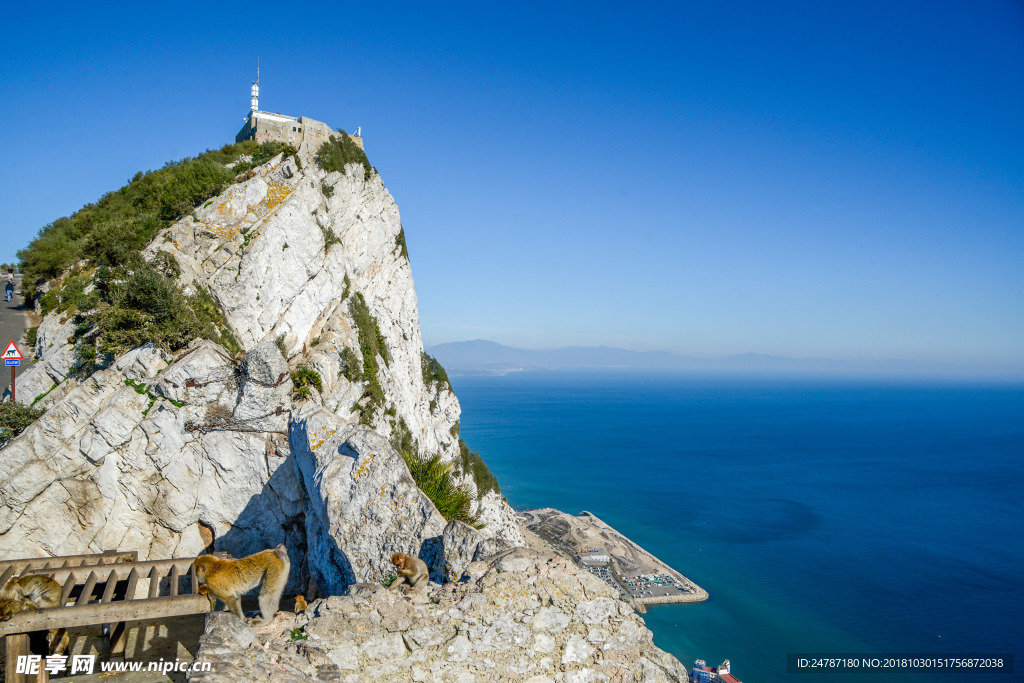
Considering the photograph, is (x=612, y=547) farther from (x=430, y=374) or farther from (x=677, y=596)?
(x=430, y=374)

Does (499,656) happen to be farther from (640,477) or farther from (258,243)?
(640,477)

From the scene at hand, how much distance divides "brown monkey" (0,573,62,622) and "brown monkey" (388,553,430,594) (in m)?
3.48

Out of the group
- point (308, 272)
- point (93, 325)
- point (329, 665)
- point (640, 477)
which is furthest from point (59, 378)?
point (640, 477)

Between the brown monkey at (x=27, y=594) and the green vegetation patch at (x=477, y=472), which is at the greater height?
the brown monkey at (x=27, y=594)

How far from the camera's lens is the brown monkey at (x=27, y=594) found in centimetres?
491

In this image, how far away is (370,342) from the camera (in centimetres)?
1725

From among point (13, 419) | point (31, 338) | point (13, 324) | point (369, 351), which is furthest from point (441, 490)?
point (13, 324)

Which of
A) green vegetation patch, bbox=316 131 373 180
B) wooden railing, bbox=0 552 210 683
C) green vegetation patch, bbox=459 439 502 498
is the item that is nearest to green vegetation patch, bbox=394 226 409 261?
green vegetation patch, bbox=316 131 373 180

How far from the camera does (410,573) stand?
482cm

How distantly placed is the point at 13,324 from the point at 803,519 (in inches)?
2458

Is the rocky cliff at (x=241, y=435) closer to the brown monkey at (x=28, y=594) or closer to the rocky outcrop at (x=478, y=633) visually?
the rocky outcrop at (x=478, y=633)

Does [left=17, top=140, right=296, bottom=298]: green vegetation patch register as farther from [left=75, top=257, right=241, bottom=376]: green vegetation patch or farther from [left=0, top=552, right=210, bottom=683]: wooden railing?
[left=0, top=552, right=210, bottom=683]: wooden railing

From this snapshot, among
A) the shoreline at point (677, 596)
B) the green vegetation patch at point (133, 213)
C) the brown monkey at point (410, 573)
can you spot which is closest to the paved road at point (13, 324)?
the green vegetation patch at point (133, 213)

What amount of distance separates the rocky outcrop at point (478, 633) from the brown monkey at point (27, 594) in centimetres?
235
